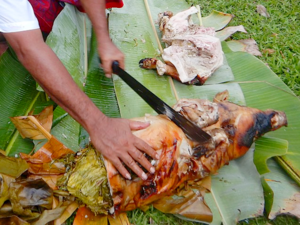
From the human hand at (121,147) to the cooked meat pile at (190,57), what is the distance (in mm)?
1001

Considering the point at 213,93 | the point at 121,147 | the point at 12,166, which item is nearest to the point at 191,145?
the point at 121,147

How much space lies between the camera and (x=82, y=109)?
1.97m

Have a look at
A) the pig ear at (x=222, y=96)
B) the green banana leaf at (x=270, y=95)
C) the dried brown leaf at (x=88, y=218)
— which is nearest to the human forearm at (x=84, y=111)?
the dried brown leaf at (x=88, y=218)

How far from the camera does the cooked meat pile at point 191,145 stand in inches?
79.0

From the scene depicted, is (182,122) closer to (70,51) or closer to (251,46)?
(70,51)

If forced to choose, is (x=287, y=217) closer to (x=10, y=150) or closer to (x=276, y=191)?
(x=276, y=191)

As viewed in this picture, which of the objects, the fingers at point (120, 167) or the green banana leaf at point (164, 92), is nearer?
the fingers at point (120, 167)

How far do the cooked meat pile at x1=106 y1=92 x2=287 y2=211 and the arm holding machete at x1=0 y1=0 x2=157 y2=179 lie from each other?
0.09 m

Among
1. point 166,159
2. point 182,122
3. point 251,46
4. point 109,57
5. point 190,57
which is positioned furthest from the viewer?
point 251,46

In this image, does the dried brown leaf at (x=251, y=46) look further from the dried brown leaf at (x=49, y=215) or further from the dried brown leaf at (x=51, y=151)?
the dried brown leaf at (x=49, y=215)

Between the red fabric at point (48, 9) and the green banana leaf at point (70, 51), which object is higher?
the red fabric at point (48, 9)

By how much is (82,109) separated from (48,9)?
146cm

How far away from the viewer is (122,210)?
2.06 meters

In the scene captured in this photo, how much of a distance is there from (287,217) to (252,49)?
1.87m
